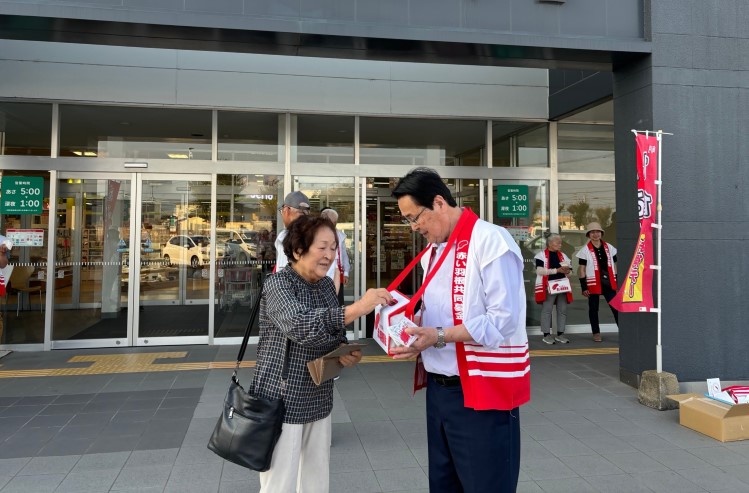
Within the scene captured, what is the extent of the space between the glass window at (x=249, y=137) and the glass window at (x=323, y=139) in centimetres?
31

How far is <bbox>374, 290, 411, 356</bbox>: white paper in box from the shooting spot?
6.15ft

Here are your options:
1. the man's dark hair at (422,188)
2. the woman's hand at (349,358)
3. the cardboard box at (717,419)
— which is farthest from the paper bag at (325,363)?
the cardboard box at (717,419)

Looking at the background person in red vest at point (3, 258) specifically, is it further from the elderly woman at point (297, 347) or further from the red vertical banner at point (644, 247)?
the red vertical banner at point (644, 247)

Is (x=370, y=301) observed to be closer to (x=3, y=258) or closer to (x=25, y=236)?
(x=3, y=258)

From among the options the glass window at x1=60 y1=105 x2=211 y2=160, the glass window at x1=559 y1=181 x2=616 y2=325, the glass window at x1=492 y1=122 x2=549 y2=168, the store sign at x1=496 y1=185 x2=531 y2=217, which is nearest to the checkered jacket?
the glass window at x1=60 y1=105 x2=211 y2=160

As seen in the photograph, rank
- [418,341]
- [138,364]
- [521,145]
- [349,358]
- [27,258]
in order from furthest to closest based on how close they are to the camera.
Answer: [521,145], [27,258], [138,364], [349,358], [418,341]

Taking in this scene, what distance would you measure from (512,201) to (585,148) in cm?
174

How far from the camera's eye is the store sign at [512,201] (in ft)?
27.6

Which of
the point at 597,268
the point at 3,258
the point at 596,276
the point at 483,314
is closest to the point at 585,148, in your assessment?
the point at 597,268

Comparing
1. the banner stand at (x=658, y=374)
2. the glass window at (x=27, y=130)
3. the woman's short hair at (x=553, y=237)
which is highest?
the glass window at (x=27, y=130)

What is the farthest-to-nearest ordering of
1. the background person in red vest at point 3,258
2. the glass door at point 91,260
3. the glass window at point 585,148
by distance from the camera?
the glass window at point 585,148 < the glass door at point 91,260 < the background person in red vest at point 3,258

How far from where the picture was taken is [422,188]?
2027 millimetres

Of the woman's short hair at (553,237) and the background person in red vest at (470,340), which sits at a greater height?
the woman's short hair at (553,237)

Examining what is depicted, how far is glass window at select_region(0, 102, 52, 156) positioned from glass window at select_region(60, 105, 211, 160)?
Answer: 0.74ft
